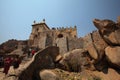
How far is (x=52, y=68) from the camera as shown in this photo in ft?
53.3

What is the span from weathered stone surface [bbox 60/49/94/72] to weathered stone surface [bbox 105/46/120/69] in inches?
85.6

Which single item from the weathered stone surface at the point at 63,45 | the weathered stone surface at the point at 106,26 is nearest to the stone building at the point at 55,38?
the weathered stone surface at the point at 63,45

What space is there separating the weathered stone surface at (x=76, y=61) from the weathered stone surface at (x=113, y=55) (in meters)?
2.17

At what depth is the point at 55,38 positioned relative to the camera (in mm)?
45906

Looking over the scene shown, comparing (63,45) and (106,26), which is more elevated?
(106,26)

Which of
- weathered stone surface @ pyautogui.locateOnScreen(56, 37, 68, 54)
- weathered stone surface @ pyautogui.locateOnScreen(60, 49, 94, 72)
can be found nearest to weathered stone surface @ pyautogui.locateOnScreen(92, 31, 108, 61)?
weathered stone surface @ pyautogui.locateOnScreen(60, 49, 94, 72)

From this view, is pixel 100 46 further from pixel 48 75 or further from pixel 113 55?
pixel 48 75

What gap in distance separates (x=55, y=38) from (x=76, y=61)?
2872 cm

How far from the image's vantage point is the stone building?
33.5 m

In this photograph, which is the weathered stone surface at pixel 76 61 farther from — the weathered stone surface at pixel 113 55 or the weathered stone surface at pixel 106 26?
the weathered stone surface at pixel 106 26

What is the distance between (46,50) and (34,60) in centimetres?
200

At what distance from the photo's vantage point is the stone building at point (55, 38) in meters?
33.5

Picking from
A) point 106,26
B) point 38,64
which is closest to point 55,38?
point 106,26

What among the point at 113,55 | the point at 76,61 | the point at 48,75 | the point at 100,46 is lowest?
the point at 48,75
